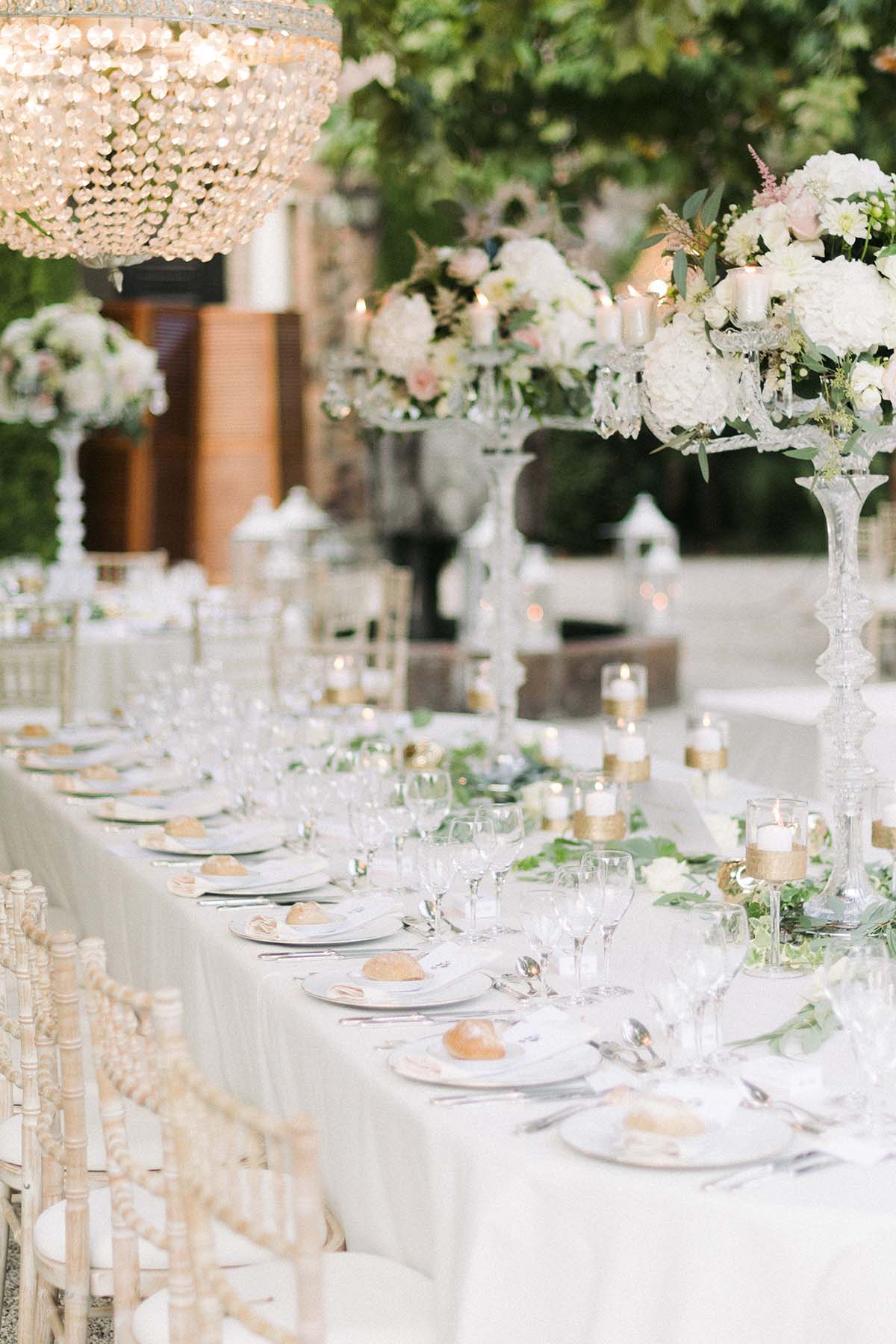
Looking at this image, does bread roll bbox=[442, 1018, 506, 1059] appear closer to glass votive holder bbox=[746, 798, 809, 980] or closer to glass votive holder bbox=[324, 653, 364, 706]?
glass votive holder bbox=[746, 798, 809, 980]

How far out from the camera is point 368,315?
163 inches

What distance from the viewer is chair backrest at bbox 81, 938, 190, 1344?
1.92m

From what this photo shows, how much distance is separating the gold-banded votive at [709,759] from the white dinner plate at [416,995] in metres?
1.27

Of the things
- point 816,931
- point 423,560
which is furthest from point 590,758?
point 423,560

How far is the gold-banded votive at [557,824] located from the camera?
11.3ft

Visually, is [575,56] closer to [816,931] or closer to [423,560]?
[423,560]

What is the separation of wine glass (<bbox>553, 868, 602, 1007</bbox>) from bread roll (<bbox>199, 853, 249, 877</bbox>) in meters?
0.83

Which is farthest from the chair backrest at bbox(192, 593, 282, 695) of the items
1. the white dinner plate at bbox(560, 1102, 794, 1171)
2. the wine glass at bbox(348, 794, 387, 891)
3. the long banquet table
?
the white dinner plate at bbox(560, 1102, 794, 1171)

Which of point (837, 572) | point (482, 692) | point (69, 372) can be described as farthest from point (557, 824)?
point (69, 372)

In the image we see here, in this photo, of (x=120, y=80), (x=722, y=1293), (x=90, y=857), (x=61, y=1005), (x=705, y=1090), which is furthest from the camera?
(x=90, y=857)

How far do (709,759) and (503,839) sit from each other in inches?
42.2

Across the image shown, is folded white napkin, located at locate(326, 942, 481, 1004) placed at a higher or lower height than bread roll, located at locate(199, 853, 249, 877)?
lower

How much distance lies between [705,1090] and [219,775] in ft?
6.95

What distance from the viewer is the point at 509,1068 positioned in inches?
80.0
